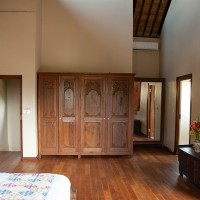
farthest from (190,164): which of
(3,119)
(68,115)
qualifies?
(3,119)

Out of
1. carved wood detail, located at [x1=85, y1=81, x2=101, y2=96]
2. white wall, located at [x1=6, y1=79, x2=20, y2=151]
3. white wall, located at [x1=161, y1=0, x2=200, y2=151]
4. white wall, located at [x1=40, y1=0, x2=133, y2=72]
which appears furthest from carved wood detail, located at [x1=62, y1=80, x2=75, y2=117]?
white wall, located at [x1=161, y1=0, x2=200, y2=151]

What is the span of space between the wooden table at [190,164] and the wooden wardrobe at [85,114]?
149 centimetres

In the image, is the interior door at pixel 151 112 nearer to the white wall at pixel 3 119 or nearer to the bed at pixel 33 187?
the white wall at pixel 3 119

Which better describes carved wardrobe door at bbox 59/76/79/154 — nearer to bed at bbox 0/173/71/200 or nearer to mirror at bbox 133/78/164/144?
mirror at bbox 133/78/164/144

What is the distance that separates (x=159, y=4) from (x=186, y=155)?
4.13 metres

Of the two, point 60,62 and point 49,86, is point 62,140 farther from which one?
point 60,62

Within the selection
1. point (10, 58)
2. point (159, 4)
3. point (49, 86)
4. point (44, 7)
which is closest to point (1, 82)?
point (10, 58)

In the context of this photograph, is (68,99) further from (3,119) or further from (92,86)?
(3,119)

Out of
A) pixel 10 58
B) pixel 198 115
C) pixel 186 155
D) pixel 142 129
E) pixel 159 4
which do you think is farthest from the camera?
pixel 142 129

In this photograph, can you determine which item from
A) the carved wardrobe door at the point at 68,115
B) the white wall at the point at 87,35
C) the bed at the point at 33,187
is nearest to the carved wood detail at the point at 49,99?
the carved wardrobe door at the point at 68,115

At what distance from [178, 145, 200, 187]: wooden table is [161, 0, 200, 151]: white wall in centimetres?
98

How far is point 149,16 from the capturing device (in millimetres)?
6031

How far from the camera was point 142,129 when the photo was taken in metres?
6.48

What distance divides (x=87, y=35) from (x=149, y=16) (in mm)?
1916
